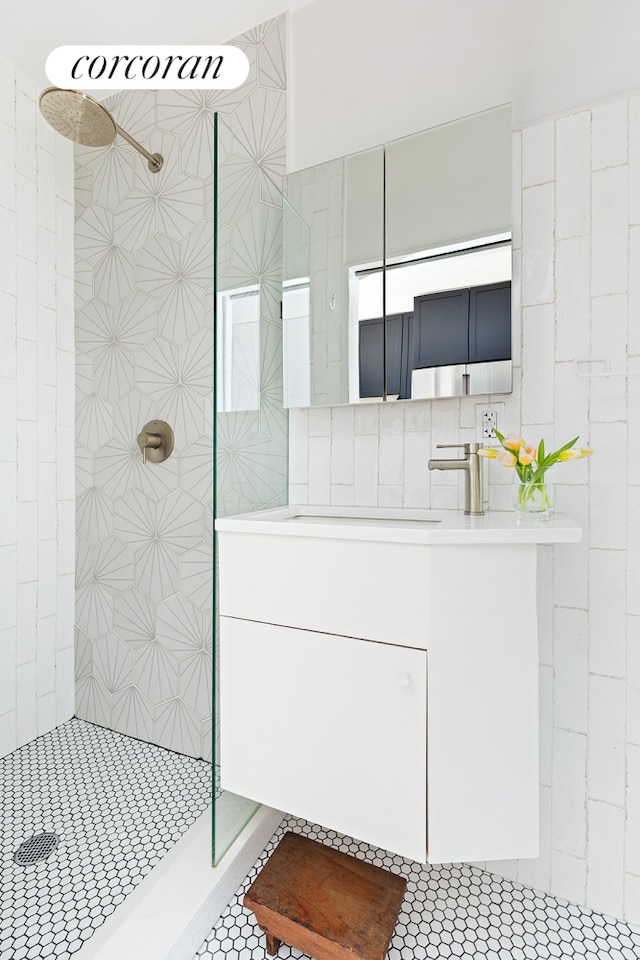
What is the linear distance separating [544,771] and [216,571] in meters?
0.94

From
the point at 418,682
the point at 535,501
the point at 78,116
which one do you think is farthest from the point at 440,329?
the point at 78,116

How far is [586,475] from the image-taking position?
3.72ft

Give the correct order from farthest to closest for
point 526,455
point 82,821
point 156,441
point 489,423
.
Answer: point 156,441
point 82,821
point 489,423
point 526,455

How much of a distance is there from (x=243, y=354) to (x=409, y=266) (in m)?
0.50

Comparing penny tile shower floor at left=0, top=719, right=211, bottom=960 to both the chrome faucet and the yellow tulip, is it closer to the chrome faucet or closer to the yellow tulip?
the chrome faucet

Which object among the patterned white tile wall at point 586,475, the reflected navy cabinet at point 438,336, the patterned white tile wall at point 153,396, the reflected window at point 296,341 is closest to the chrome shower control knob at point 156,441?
the patterned white tile wall at point 153,396

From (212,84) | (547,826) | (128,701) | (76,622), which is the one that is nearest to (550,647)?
(547,826)

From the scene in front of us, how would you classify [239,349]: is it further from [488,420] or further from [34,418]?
[34,418]

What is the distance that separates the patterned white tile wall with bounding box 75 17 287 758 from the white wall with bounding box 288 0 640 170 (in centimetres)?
13

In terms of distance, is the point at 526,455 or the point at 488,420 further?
the point at 488,420

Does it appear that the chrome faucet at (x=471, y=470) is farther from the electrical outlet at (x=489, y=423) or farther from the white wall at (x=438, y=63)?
the white wall at (x=438, y=63)
